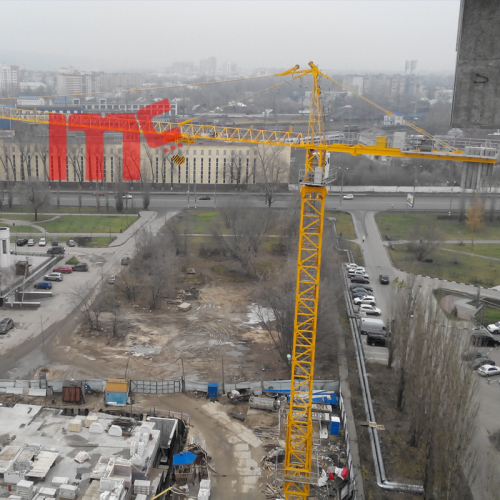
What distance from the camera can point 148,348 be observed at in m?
16.4

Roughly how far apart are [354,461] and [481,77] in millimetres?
9175

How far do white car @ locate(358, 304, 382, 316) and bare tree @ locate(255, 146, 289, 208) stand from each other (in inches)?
668

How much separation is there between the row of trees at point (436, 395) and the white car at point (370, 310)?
4.85 metres

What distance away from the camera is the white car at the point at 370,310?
1870cm

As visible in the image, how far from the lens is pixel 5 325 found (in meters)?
17.1

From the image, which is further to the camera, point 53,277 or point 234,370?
point 53,277

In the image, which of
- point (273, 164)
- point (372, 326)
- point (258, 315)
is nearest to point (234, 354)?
point (258, 315)

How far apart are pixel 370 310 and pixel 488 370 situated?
4.78 metres

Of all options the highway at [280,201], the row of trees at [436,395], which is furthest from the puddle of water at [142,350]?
the highway at [280,201]

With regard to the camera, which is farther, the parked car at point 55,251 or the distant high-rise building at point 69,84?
the distant high-rise building at point 69,84

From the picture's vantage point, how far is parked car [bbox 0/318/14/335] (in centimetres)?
1686

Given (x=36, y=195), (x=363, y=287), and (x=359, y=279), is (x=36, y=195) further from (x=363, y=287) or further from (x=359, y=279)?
(x=363, y=287)

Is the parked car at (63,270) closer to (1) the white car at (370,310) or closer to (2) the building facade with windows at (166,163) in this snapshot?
(1) the white car at (370,310)

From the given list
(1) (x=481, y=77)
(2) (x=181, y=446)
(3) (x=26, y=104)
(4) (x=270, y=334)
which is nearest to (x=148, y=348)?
(4) (x=270, y=334)
